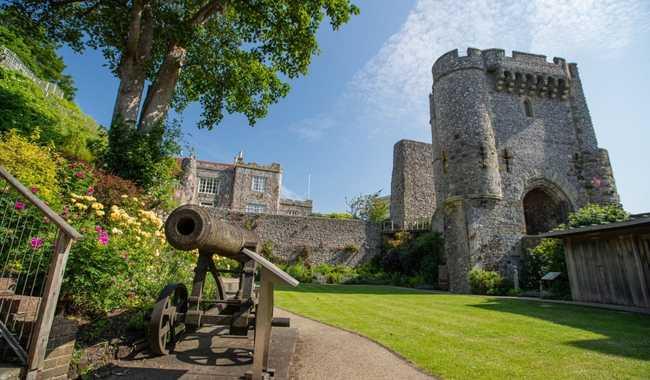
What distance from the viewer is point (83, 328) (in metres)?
3.81

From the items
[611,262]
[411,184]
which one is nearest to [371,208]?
[411,184]

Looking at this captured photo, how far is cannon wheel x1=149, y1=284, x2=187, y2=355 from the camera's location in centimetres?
354

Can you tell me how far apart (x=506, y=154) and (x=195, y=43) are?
54.0ft

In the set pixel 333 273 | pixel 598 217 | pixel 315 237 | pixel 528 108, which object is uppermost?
pixel 528 108

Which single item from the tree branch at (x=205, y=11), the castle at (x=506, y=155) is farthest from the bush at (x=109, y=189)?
the castle at (x=506, y=155)

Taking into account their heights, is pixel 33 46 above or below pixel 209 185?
above

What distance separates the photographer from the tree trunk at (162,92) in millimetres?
9516

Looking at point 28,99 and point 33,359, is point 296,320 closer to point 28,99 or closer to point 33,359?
point 33,359

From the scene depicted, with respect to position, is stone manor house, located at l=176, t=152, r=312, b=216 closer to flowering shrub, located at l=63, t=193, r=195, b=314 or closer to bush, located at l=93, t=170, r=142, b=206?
bush, located at l=93, t=170, r=142, b=206

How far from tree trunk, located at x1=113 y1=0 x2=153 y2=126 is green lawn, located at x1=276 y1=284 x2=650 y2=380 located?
24.5ft

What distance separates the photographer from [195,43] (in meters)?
11.5

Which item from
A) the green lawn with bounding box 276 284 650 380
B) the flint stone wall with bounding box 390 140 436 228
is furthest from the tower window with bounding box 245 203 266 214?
the green lawn with bounding box 276 284 650 380

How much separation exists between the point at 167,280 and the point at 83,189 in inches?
108

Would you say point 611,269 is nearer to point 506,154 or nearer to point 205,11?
point 506,154
